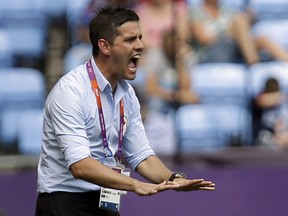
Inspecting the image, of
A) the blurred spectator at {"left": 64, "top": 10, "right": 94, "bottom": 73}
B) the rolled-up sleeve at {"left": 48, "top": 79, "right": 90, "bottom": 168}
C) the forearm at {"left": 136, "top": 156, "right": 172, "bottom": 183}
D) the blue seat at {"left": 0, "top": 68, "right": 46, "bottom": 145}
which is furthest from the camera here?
the blurred spectator at {"left": 64, "top": 10, "right": 94, "bottom": 73}

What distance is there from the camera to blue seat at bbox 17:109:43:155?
9.71 metres

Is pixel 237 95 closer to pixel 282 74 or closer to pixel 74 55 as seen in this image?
pixel 282 74

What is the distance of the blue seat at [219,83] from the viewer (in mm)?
9922

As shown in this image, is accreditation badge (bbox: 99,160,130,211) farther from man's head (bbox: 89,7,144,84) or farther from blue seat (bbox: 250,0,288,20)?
blue seat (bbox: 250,0,288,20)

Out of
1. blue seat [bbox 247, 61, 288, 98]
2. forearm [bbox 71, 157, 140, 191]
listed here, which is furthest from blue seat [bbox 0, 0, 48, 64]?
forearm [bbox 71, 157, 140, 191]

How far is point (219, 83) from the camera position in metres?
9.95

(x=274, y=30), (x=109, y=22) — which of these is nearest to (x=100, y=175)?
(x=109, y=22)

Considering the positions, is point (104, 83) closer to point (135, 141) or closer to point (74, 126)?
point (74, 126)

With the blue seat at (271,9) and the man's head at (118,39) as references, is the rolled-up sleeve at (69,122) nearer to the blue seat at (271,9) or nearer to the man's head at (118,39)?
Answer: the man's head at (118,39)

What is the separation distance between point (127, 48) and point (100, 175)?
69 cm

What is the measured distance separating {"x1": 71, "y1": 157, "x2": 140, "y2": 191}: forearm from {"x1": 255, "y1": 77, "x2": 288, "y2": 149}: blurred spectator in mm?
4864

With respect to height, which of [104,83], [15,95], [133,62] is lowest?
[104,83]

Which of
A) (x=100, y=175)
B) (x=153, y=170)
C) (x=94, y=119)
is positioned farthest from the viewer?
(x=153, y=170)

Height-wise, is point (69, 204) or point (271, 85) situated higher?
point (271, 85)
